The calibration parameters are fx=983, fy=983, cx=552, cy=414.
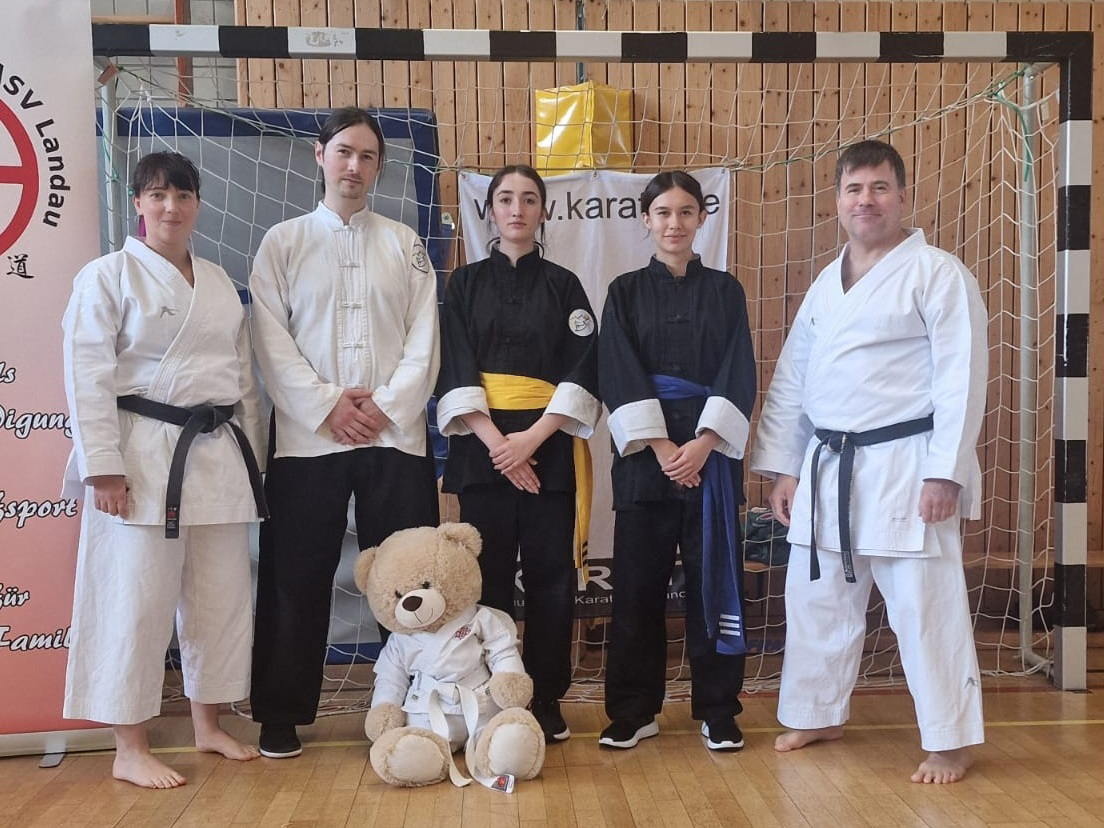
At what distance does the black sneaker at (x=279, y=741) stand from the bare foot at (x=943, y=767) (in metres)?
1.59

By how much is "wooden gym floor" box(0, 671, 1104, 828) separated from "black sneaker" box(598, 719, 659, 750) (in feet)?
0.10

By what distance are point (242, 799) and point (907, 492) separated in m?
1.76

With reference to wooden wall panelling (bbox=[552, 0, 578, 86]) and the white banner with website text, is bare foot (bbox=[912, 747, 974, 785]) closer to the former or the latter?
the white banner with website text

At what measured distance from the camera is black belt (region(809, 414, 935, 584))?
246cm

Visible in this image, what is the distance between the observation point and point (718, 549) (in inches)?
101

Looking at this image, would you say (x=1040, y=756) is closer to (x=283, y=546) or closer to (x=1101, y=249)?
(x=283, y=546)

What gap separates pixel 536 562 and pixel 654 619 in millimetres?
354

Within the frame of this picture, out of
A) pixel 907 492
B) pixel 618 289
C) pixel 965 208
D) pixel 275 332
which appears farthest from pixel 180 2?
pixel 907 492

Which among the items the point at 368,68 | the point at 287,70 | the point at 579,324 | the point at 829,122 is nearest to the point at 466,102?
the point at 368,68

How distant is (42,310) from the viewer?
2.64 metres

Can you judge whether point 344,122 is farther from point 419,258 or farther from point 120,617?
point 120,617

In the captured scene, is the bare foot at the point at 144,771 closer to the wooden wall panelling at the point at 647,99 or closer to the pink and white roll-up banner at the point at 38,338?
the pink and white roll-up banner at the point at 38,338

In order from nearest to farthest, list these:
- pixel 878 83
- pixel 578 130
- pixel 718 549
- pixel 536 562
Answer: pixel 718 549
pixel 536 562
pixel 578 130
pixel 878 83

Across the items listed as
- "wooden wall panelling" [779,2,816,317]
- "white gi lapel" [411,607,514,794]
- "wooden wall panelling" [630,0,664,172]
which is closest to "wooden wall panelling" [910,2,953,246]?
"wooden wall panelling" [779,2,816,317]
